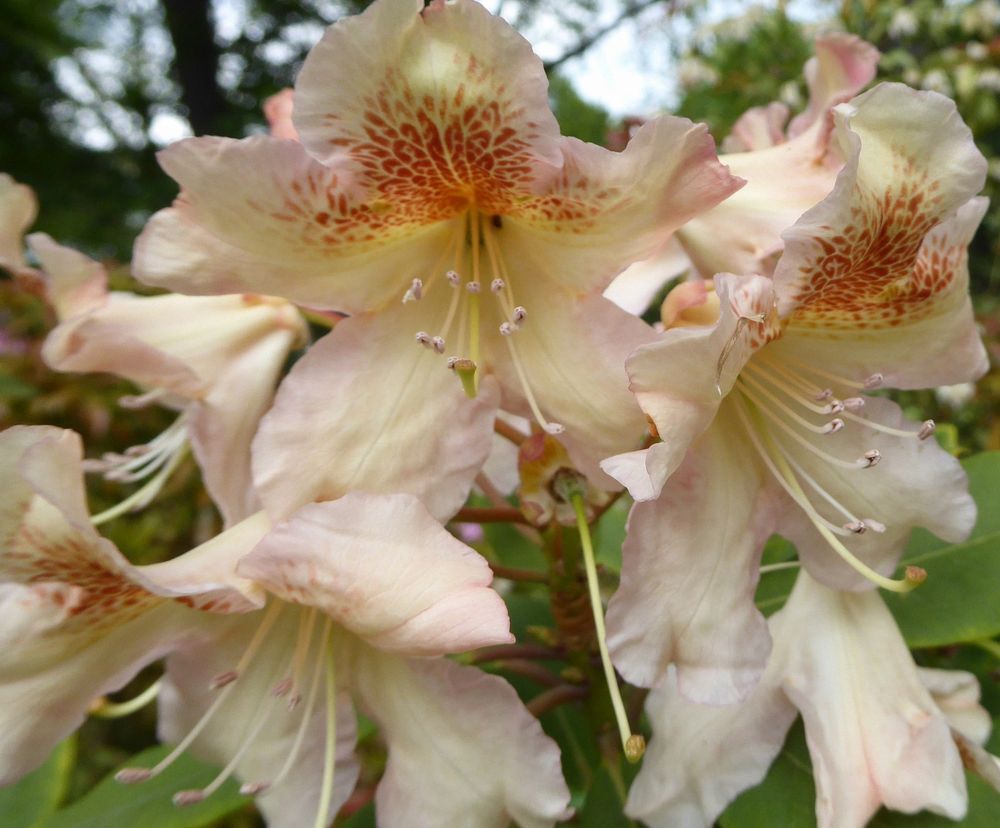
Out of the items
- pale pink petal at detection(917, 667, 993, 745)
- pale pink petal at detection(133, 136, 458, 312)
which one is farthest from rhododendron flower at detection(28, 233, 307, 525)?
pale pink petal at detection(917, 667, 993, 745)

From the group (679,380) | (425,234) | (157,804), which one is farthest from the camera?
(157,804)

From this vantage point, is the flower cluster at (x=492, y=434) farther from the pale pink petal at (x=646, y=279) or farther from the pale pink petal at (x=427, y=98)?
the pale pink petal at (x=646, y=279)

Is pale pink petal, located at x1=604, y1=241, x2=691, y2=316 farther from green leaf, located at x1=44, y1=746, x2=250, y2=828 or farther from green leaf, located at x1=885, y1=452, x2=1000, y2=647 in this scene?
green leaf, located at x1=44, y1=746, x2=250, y2=828

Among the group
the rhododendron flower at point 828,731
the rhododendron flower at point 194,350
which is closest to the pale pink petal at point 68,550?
the rhododendron flower at point 194,350

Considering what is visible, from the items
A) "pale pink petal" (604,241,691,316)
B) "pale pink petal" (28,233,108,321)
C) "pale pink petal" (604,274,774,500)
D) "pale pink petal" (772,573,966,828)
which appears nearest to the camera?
"pale pink petal" (604,274,774,500)

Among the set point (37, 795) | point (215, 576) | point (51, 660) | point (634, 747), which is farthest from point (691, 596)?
point (37, 795)

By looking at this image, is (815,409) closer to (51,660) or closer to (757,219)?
(757,219)

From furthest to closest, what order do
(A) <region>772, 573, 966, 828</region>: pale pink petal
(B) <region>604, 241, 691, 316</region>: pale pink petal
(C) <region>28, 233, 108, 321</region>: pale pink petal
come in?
(B) <region>604, 241, 691, 316</region>: pale pink petal → (C) <region>28, 233, 108, 321</region>: pale pink petal → (A) <region>772, 573, 966, 828</region>: pale pink petal
